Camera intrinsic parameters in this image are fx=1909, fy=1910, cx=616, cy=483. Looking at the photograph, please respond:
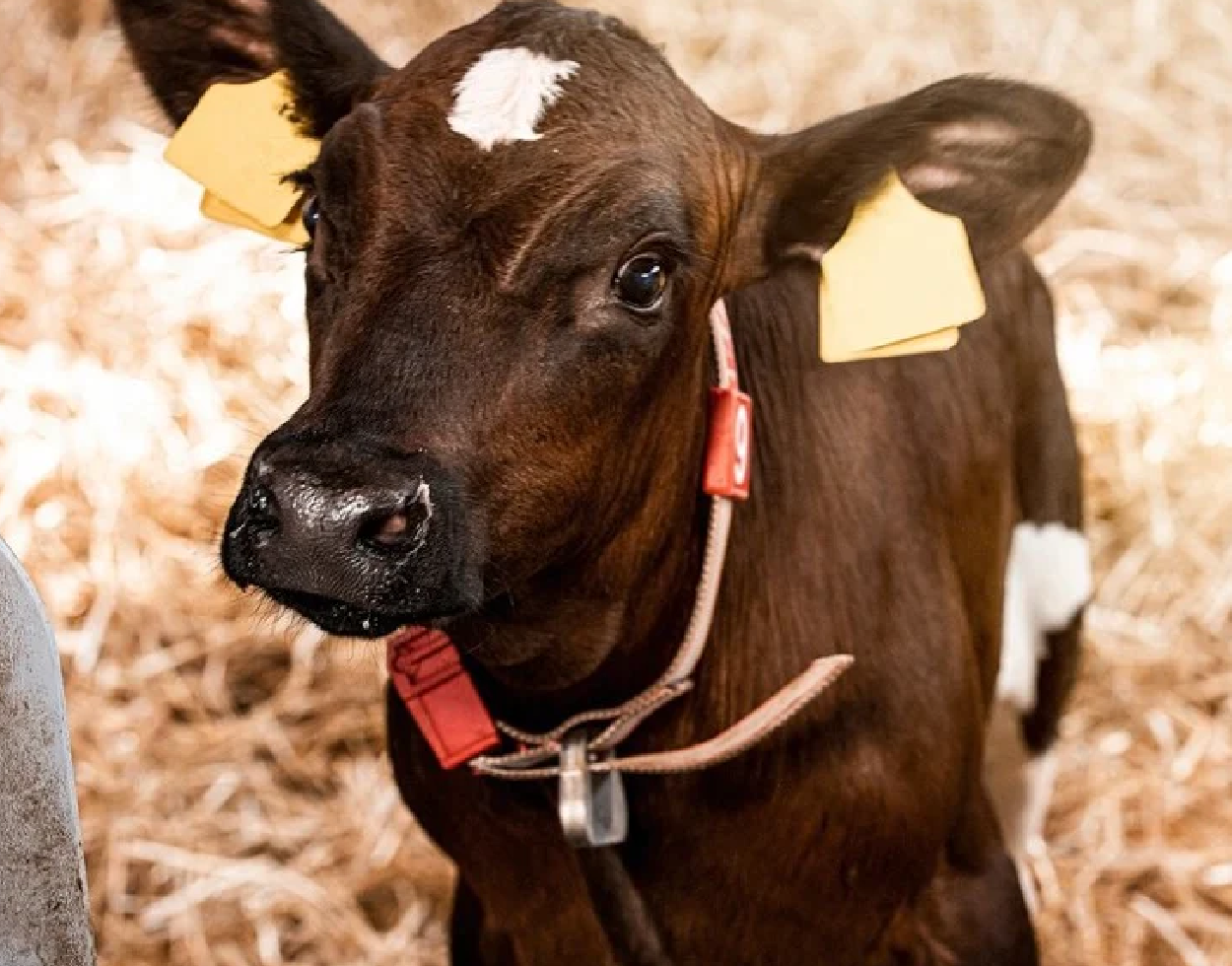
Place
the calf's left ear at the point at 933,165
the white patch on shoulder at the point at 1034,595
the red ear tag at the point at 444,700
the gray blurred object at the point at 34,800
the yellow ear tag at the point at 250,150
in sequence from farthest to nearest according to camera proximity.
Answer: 1. the white patch on shoulder at the point at 1034,595
2. the yellow ear tag at the point at 250,150
3. the red ear tag at the point at 444,700
4. the calf's left ear at the point at 933,165
5. the gray blurred object at the point at 34,800

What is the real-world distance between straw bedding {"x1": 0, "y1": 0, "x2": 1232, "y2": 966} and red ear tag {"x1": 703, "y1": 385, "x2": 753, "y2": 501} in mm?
1101

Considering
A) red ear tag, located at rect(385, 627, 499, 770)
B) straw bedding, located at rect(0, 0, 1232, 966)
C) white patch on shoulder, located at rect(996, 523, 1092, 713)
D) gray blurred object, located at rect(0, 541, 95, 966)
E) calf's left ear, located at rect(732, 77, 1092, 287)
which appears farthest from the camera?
straw bedding, located at rect(0, 0, 1232, 966)

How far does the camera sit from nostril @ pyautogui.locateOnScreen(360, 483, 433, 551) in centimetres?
194

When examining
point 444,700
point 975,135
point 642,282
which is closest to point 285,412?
point 444,700

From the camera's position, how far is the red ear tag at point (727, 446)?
8.18ft

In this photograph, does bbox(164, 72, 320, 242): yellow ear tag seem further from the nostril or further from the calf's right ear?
the nostril

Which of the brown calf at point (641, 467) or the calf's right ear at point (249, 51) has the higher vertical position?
the calf's right ear at point (249, 51)

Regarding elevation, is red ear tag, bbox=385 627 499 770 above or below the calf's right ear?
below

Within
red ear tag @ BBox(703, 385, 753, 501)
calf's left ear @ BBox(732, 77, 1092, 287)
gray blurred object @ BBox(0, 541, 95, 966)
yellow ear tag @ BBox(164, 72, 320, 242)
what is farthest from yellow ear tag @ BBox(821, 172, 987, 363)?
gray blurred object @ BBox(0, 541, 95, 966)

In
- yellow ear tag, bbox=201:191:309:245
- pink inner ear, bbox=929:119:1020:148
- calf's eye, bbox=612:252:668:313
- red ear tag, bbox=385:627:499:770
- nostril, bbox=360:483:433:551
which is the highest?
pink inner ear, bbox=929:119:1020:148

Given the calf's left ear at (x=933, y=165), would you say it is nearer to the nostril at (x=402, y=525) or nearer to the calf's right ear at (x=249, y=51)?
the calf's right ear at (x=249, y=51)

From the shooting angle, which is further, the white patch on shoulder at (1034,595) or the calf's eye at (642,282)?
the white patch on shoulder at (1034,595)

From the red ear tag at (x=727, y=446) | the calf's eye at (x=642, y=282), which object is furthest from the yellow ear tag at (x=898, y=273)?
the calf's eye at (x=642, y=282)

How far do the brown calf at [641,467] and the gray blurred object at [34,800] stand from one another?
0.74 ft
